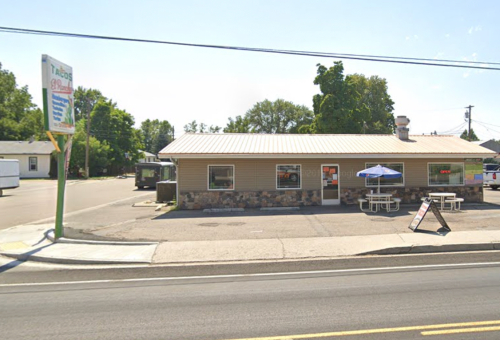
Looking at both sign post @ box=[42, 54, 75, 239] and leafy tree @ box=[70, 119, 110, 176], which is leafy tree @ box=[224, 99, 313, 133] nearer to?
leafy tree @ box=[70, 119, 110, 176]

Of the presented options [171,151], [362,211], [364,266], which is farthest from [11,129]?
[364,266]

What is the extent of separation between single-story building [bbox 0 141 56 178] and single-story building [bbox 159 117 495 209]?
36677mm

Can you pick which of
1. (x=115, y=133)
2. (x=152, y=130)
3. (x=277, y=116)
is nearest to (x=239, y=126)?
(x=277, y=116)

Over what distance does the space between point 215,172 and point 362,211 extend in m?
7.03

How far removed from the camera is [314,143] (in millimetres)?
18281

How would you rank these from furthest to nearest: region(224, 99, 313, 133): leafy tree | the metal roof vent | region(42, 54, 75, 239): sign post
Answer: region(224, 99, 313, 133): leafy tree, the metal roof vent, region(42, 54, 75, 239): sign post

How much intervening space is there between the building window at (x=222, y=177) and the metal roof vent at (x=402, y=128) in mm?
10452

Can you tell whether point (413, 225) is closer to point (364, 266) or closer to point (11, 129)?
point (364, 266)

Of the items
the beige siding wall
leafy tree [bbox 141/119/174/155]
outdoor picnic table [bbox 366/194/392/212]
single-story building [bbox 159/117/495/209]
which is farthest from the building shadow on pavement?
leafy tree [bbox 141/119/174/155]

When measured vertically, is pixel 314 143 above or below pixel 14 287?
above

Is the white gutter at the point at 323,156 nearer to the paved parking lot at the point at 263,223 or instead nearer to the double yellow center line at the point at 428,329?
the paved parking lot at the point at 263,223

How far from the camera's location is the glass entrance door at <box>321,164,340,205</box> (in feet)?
55.7

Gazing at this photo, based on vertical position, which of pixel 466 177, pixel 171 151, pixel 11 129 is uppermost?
pixel 11 129

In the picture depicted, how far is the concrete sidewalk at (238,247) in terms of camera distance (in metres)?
8.06
